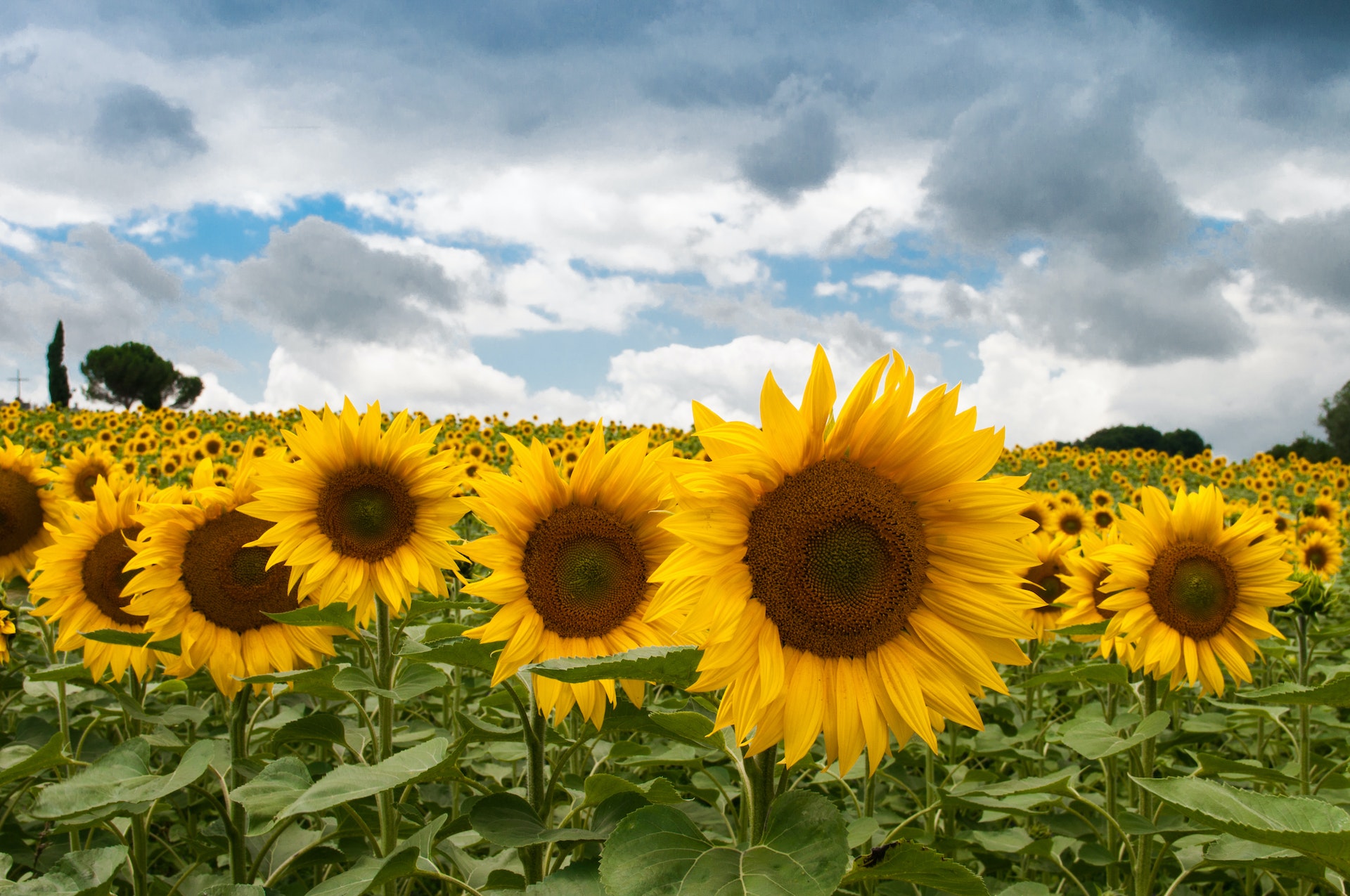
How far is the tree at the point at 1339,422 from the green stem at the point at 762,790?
65969 mm

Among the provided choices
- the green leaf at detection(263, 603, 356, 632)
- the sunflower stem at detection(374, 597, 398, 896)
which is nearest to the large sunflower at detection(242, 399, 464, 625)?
the sunflower stem at detection(374, 597, 398, 896)

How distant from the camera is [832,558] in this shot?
1834 mm

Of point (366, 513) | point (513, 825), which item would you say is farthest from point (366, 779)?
point (366, 513)

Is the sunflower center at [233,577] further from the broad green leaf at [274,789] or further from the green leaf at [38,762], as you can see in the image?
the broad green leaf at [274,789]

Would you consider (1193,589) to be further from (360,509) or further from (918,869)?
(360,509)

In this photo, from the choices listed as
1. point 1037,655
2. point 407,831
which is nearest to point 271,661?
point 407,831

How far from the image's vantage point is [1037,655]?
18.4 feet

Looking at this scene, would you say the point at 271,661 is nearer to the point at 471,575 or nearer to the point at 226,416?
the point at 471,575

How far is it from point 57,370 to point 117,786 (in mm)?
78053

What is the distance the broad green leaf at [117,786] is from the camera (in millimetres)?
2350

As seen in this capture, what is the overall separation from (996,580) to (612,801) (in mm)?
1047

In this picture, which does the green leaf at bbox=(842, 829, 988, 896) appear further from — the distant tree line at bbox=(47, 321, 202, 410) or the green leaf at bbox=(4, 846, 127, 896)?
the distant tree line at bbox=(47, 321, 202, 410)

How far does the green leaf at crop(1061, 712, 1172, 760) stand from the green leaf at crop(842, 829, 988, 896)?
1.26 meters

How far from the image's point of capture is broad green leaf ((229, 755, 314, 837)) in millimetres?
2211
